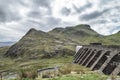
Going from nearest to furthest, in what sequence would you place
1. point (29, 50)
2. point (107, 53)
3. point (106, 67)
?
point (106, 67) → point (107, 53) → point (29, 50)

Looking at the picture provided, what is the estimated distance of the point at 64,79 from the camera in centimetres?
1964

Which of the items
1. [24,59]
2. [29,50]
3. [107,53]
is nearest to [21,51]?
[29,50]

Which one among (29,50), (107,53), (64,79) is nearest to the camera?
(64,79)

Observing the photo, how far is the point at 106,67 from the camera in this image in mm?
39344

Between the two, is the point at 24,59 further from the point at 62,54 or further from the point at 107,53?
the point at 107,53

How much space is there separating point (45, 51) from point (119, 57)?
136595mm

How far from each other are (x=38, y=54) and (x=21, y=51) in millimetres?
28093

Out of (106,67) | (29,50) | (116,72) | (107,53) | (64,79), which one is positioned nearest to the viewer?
(64,79)

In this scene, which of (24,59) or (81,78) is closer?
(81,78)

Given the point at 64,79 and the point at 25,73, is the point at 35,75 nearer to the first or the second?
the point at 25,73

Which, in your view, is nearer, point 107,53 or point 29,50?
point 107,53

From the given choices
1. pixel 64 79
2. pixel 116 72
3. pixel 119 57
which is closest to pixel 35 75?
pixel 64 79

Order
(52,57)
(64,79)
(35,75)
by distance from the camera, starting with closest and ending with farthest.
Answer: (64,79)
(35,75)
(52,57)

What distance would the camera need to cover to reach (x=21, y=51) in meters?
193
